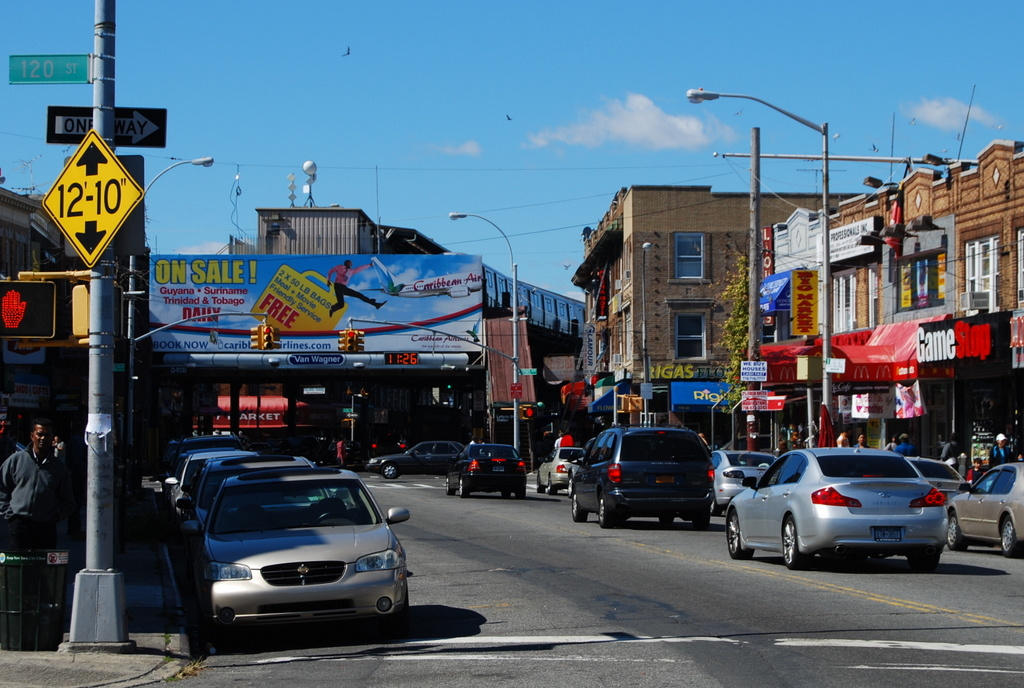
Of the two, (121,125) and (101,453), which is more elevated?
(121,125)

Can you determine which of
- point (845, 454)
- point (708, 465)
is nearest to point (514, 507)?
point (708, 465)

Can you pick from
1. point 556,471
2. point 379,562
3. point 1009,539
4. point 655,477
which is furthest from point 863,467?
point 556,471

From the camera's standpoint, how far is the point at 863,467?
1595 cm

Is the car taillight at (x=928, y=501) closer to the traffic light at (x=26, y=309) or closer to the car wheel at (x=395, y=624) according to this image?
the car wheel at (x=395, y=624)

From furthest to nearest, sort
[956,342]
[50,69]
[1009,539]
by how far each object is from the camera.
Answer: [956,342]
[1009,539]
[50,69]

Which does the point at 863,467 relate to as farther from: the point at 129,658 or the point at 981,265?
the point at 981,265

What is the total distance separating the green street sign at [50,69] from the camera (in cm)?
1059

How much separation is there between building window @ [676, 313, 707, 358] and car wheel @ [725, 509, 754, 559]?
120ft

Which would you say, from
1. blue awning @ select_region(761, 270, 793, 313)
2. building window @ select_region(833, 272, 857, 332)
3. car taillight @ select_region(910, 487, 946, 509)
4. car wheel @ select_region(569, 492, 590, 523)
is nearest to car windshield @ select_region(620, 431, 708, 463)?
car wheel @ select_region(569, 492, 590, 523)

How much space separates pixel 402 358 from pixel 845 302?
110 ft

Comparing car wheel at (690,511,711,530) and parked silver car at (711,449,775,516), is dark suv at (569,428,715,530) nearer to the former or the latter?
car wheel at (690,511,711,530)

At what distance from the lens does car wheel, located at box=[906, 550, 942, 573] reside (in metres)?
15.9

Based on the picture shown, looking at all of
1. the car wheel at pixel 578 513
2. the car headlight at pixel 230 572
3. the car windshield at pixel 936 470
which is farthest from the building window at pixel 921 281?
the car headlight at pixel 230 572

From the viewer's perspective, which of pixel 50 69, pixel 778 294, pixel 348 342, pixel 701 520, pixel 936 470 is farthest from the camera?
pixel 348 342
